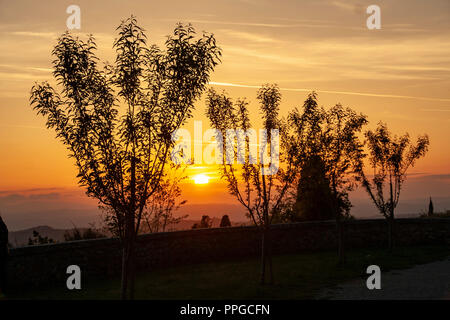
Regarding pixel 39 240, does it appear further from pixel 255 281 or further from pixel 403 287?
pixel 403 287

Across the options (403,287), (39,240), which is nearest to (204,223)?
(39,240)

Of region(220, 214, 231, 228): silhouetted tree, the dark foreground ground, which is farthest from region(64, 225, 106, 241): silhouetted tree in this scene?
region(220, 214, 231, 228): silhouetted tree

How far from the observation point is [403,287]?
64.2ft

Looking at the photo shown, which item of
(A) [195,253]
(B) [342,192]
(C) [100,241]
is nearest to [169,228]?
(A) [195,253]

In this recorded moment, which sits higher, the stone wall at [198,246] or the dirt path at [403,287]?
the stone wall at [198,246]

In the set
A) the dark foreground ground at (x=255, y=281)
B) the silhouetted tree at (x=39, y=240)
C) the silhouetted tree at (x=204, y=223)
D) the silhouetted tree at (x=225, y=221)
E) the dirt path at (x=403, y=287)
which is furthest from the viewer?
the silhouetted tree at (x=225, y=221)

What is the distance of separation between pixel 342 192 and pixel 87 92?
660 inches

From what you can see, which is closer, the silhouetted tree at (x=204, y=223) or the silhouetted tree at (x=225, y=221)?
the silhouetted tree at (x=204, y=223)

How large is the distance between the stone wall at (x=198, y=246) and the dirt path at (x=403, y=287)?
896cm

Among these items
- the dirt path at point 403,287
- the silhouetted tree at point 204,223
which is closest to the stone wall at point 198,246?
the silhouetted tree at point 204,223

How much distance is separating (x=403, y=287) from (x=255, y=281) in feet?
20.2

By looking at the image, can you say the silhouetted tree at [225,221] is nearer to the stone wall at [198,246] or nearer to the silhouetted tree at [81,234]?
the stone wall at [198,246]

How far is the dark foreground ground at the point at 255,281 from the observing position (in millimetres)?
Answer: 19188
